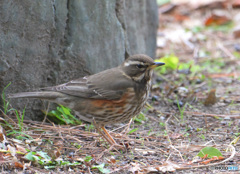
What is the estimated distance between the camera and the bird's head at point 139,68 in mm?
5766

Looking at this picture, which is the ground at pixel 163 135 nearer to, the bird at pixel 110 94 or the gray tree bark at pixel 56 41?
the bird at pixel 110 94

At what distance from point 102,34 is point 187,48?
5239mm

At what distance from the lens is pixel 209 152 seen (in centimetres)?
491

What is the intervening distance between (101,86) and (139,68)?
25.8 inches

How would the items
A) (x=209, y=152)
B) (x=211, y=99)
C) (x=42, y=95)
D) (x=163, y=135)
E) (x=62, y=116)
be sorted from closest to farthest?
(x=209, y=152) < (x=42, y=95) < (x=163, y=135) < (x=62, y=116) < (x=211, y=99)

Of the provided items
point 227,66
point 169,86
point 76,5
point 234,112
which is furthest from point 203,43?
point 76,5

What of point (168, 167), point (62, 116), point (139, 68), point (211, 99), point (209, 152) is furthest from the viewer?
point (211, 99)

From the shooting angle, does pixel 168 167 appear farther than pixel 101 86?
No

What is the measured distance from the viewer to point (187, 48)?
11.4m

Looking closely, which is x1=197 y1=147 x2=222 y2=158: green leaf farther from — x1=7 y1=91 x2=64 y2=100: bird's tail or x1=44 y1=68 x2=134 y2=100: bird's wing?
x1=7 y1=91 x2=64 y2=100: bird's tail

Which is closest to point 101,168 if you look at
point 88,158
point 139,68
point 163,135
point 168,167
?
point 88,158

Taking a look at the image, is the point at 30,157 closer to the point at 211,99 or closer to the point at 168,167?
the point at 168,167

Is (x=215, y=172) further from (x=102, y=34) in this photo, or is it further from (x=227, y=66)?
(x=227, y=66)

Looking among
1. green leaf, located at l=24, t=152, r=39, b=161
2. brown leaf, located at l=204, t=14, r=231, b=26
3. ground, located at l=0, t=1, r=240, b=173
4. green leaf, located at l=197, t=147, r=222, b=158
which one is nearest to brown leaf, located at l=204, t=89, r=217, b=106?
ground, located at l=0, t=1, r=240, b=173
